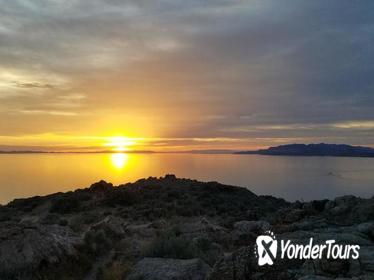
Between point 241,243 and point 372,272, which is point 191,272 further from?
point 241,243

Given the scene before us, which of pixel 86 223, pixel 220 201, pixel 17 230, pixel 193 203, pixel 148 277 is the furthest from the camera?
pixel 220 201

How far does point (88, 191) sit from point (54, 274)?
90.4ft

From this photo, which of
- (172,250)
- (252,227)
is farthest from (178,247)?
(252,227)

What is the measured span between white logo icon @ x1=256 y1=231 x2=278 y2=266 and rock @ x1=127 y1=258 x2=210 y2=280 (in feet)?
6.20

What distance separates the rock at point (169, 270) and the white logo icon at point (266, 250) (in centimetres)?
189

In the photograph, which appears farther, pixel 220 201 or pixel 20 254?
pixel 220 201

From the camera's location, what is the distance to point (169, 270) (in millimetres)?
9375

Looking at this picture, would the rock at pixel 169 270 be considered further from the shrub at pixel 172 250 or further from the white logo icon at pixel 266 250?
the white logo icon at pixel 266 250

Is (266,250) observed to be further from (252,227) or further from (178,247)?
(252,227)

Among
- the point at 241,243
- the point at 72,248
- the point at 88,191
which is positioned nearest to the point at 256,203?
the point at 88,191

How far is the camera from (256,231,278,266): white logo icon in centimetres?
723

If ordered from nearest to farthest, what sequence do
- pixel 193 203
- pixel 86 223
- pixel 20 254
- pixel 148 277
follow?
pixel 148 277
pixel 20 254
pixel 86 223
pixel 193 203

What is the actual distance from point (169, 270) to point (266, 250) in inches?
108

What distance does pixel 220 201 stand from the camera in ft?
115
